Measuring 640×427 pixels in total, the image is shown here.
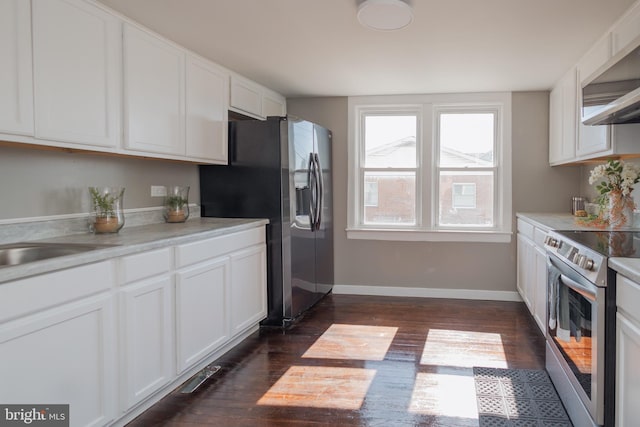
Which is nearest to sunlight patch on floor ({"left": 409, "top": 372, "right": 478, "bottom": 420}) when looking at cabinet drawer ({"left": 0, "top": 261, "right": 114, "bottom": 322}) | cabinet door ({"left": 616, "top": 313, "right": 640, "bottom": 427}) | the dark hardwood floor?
the dark hardwood floor

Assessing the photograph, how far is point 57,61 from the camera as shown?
214 cm

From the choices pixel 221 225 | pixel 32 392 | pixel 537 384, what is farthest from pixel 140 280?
pixel 537 384

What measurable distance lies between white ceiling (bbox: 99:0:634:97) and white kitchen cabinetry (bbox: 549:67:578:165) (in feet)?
0.42

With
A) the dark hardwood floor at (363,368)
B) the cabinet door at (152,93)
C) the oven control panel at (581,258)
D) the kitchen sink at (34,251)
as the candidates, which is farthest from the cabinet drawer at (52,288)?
the oven control panel at (581,258)

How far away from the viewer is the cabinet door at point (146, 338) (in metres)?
2.13

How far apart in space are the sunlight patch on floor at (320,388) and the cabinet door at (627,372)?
121cm

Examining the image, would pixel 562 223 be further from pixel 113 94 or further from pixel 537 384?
pixel 113 94

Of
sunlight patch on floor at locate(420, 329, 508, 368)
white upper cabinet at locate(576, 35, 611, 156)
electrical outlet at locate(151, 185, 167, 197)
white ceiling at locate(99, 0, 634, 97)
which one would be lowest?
sunlight patch on floor at locate(420, 329, 508, 368)

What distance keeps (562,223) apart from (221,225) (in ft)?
7.94

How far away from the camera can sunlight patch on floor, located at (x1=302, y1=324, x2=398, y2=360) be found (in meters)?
3.16

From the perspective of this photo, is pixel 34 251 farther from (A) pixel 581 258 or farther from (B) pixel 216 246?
(A) pixel 581 258

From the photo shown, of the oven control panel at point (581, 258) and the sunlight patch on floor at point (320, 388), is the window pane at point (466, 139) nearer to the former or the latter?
the oven control panel at point (581, 258)

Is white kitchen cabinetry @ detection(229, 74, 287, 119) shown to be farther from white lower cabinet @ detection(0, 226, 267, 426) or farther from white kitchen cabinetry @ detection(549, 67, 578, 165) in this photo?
white kitchen cabinetry @ detection(549, 67, 578, 165)

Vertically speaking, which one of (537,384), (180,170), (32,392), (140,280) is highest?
(180,170)
